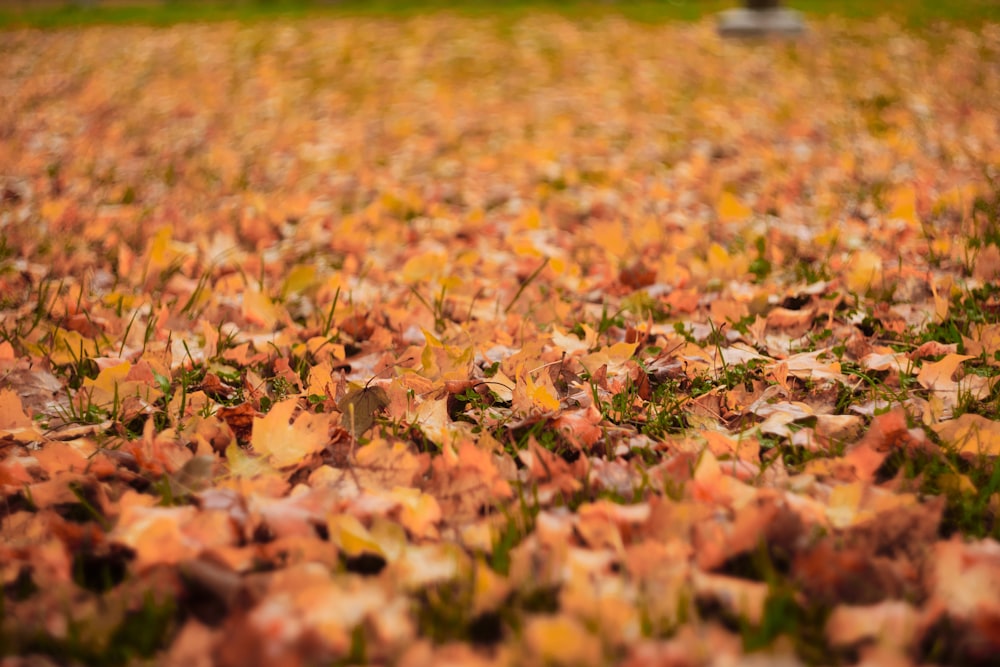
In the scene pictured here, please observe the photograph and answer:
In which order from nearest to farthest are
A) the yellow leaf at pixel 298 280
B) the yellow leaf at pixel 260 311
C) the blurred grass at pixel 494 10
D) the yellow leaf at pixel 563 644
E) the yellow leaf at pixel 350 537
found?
the yellow leaf at pixel 563 644
the yellow leaf at pixel 350 537
the yellow leaf at pixel 260 311
the yellow leaf at pixel 298 280
the blurred grass at pixel 494 10

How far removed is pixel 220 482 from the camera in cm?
153

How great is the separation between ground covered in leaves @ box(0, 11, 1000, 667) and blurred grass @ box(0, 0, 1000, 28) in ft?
17.6

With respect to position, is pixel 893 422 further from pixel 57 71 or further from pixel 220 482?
pixel 57 71

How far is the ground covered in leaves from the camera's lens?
1.18m

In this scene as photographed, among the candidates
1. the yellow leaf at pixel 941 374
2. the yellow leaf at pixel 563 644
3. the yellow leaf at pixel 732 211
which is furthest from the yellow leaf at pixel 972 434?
the yellow leaf at pixel 732 211

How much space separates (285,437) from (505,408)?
53cm

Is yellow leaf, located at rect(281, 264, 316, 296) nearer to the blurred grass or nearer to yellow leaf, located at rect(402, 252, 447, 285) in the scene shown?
yellow leaf, located at rect(402, 252, 447, 285)

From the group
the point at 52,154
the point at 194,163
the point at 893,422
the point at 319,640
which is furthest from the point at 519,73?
the point at 319,640

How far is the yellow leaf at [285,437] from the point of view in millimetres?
1611

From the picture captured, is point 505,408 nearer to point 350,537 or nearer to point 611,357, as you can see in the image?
point 611,357

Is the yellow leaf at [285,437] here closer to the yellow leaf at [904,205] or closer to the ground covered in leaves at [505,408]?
the ground covered in leaves at [505,408]

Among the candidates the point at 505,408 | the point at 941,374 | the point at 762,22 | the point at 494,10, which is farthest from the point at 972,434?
the point at 494,10

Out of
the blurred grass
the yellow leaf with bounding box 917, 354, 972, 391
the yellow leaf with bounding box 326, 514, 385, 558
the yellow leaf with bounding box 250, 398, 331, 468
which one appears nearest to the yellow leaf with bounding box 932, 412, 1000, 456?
the yellow leaf with bounding box 917, 354, 972, 391

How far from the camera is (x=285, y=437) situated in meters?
1.63
